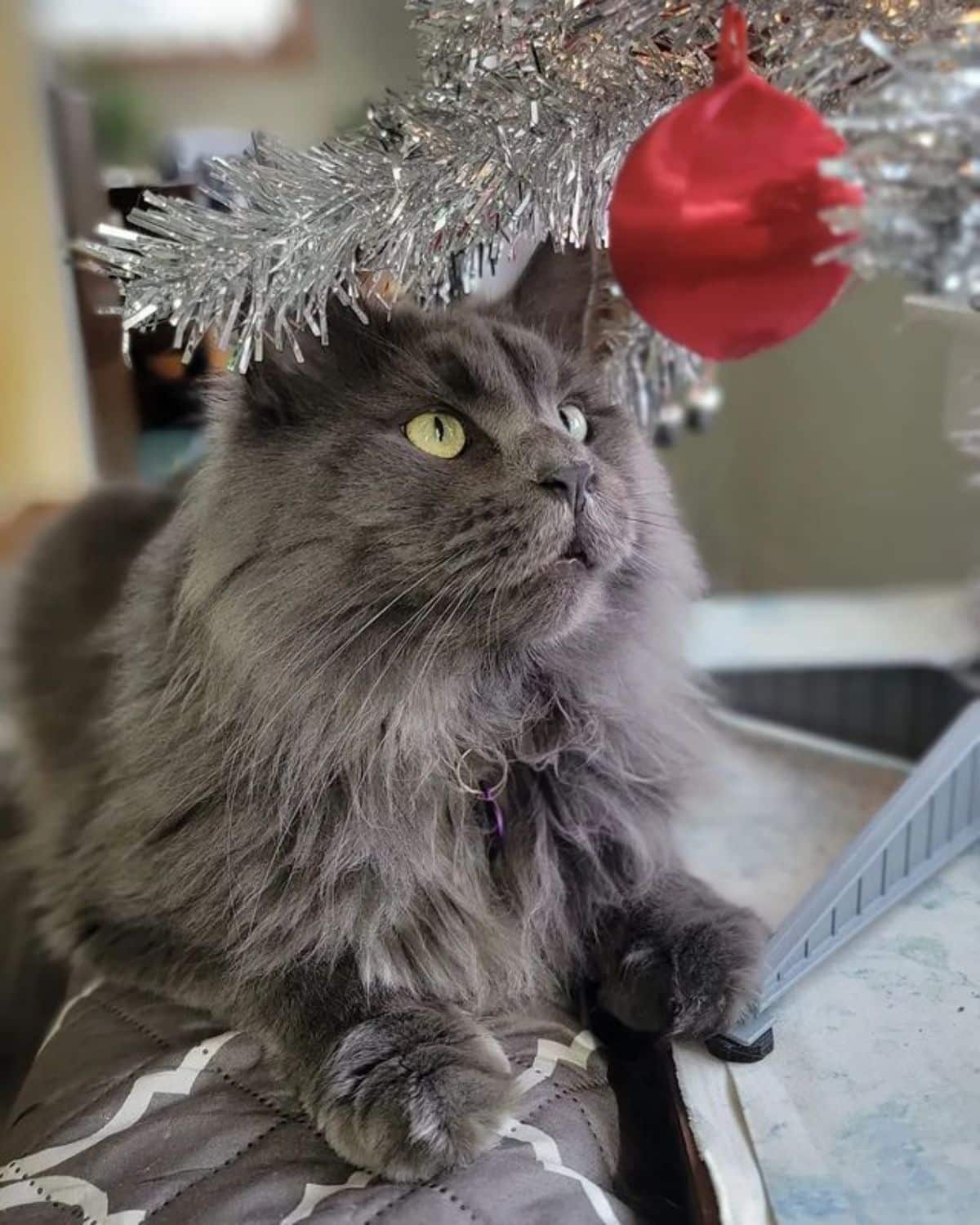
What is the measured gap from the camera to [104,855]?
39.6 inches

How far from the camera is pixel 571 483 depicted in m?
0.80

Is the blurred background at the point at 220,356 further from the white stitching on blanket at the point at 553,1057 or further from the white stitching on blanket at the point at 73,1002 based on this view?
the white stitching on blanket at the point at 553,1057

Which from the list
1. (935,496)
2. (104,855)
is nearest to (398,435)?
(104,855)

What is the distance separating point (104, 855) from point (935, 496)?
1698 millimetres

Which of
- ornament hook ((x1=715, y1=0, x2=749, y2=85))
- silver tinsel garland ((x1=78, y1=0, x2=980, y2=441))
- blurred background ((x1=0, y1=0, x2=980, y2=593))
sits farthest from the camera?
blurred background ((x1=0, y1=0, x2=980, y2=593))

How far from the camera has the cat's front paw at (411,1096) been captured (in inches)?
28.8

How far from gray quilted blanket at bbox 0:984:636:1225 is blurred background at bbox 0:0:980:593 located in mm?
680

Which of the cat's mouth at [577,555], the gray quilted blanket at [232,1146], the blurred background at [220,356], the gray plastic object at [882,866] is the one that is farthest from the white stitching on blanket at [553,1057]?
the blurred background at [220,356]

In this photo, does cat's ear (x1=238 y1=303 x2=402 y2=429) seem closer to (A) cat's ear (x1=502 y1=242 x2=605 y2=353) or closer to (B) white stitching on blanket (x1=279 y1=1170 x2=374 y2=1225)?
(A) cat's ear (x1=502 y1=242 x2=605 y2=353)

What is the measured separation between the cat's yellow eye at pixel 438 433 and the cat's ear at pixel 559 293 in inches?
7.1

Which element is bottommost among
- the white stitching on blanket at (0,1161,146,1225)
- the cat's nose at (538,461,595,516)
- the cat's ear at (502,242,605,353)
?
the white stitching on blanket at (0,1161,146,1225)

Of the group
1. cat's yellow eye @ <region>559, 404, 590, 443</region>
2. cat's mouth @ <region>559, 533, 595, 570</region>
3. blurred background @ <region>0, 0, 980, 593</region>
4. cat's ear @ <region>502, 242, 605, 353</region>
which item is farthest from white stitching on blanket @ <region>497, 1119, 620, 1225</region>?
blurred background @ <region>0, 0, 980, 593</region>

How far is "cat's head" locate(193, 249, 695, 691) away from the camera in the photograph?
31.7 inches

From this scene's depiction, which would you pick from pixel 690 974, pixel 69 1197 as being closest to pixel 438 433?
pixel 690 974
